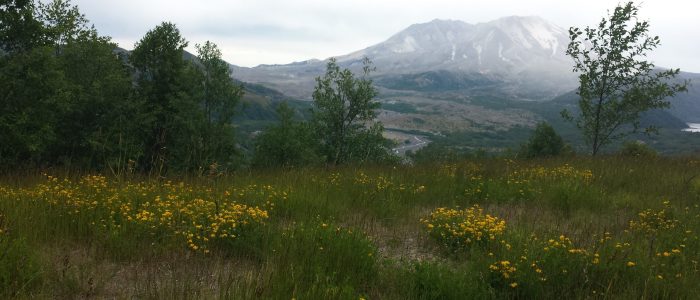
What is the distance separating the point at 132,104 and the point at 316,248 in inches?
1317

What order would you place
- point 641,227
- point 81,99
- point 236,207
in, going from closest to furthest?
1. point 236,207
2. point 641,227
3. point 81,99

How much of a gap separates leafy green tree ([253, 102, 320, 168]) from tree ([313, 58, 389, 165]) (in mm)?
2304

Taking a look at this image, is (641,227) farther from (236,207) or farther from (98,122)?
(98,122)

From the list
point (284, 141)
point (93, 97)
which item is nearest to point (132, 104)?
point (93, 97)

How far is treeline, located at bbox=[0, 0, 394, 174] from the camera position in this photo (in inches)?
961

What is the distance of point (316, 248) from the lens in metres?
4.75

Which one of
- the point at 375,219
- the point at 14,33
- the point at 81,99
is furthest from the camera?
the point at 81,99

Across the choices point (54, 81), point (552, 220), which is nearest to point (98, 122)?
point (54, 81)

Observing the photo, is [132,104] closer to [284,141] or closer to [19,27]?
[19,27]

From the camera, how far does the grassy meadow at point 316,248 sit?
160 inches

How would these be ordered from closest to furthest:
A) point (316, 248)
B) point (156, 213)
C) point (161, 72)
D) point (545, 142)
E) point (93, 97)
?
point (316, 248) < point (156, 213) < point (93, 97) < point (161, 72) < point (545, 142)

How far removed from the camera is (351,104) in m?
46.5

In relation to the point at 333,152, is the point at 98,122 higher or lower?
higher

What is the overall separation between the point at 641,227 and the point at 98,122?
124 feet
